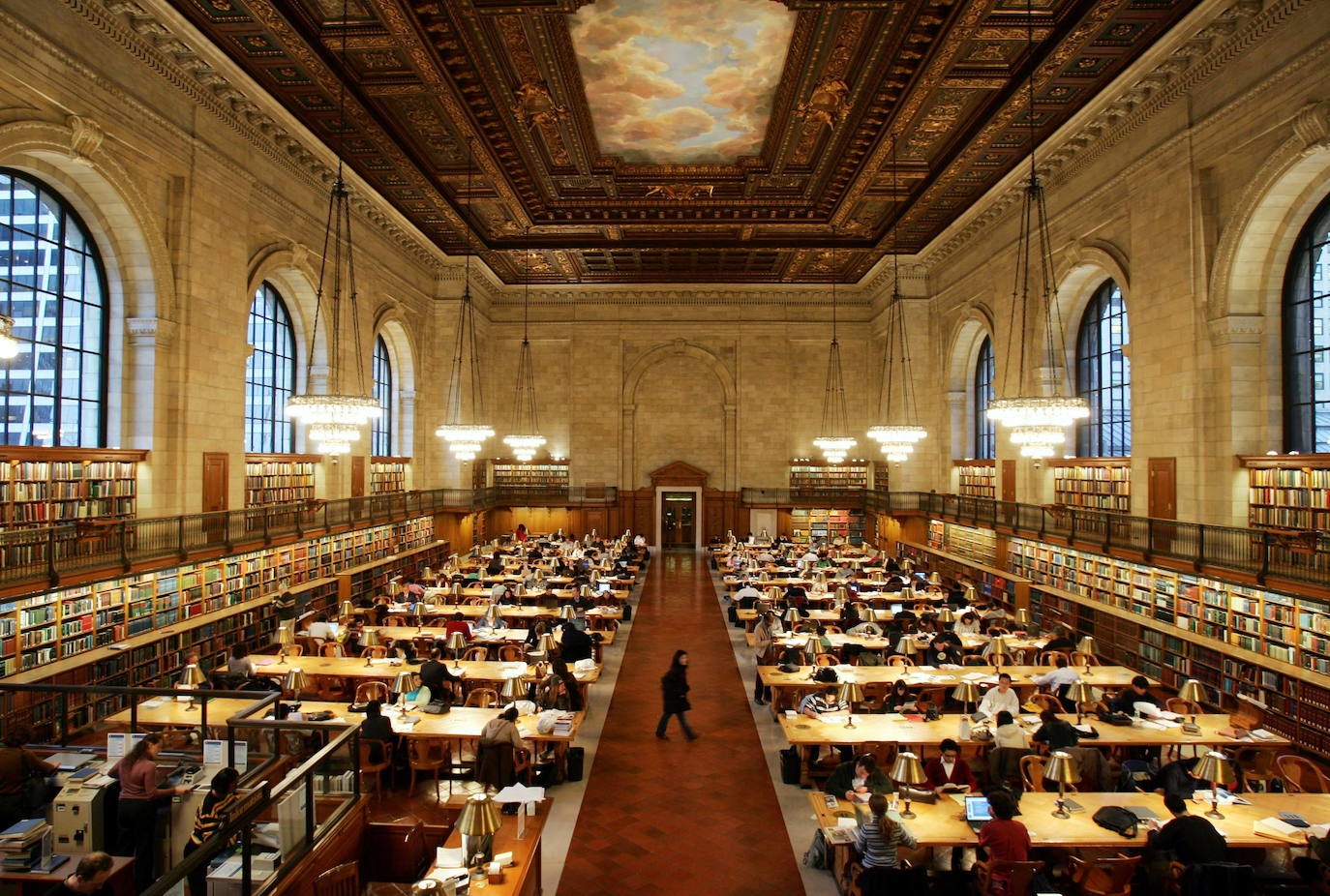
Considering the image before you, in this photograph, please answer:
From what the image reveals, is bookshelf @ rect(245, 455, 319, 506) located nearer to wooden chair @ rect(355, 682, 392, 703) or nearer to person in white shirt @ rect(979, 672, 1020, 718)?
wooden chair @ rect(355, 682, 392, 703)

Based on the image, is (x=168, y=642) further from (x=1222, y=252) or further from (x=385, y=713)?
(x=1222, y=252)

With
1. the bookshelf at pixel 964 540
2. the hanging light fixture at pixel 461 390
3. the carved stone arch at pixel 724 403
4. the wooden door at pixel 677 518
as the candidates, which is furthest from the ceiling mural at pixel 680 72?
the wooden door at pixel 677 518

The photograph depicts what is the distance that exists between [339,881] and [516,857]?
1.09 metres

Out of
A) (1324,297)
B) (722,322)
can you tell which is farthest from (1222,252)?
(722,322)

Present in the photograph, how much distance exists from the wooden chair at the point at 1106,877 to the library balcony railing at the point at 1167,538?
15.8 feet

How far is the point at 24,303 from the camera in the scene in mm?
9711

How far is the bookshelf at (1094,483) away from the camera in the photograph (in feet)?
44.7

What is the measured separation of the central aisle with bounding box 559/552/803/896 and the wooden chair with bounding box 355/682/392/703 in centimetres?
258

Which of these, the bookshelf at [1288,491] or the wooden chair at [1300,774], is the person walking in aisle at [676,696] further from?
the bookshelf at [1288,491]

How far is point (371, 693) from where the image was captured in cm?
873

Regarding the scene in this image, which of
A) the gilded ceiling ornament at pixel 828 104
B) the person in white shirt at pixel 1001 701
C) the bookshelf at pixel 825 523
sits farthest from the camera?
the bookshelf at pixel 825 523

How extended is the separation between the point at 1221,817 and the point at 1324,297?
767 centimetres

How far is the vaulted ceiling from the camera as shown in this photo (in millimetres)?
→ 10617

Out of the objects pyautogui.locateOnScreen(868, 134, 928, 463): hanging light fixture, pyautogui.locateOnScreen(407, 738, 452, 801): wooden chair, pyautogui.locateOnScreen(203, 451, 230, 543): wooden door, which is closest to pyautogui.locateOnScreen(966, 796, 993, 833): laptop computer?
pyautogui.locateOnScreen(407, 738, 452, 801): wooden chair
